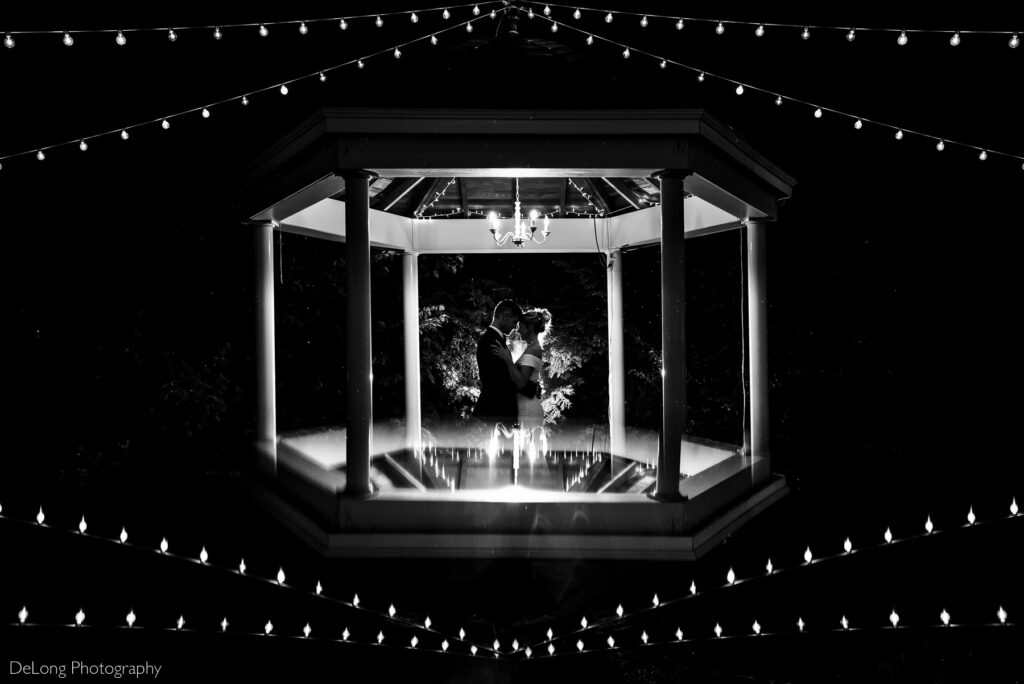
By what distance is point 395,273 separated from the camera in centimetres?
1166

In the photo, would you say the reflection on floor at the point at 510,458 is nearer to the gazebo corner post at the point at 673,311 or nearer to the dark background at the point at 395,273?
the gazebo corner post at the point at 673,311

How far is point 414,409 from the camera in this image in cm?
927

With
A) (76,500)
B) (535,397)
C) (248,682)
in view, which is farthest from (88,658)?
(535,397)

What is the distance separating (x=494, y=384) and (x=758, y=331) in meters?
2.54

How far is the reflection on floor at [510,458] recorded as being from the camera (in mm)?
4926

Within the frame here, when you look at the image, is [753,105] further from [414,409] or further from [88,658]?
[88,658]

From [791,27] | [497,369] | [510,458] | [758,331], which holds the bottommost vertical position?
[510,458]

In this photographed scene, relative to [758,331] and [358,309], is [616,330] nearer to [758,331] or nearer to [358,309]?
[758,331]

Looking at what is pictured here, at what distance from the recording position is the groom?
23.0ft

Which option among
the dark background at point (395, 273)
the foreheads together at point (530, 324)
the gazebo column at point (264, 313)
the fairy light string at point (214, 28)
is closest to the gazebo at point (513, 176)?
the dark background at point (395, 273)

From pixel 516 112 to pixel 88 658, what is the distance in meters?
3.40

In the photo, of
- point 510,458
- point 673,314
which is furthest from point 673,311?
point 510,458

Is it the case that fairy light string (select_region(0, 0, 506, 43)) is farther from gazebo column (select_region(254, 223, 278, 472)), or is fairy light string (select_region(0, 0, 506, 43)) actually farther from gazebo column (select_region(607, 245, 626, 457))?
gazebo column (select_region(607, 245, 626, 457))

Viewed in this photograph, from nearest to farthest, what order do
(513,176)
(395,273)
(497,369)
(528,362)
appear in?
(513,176), (497,369), (528,362), (395,273)
